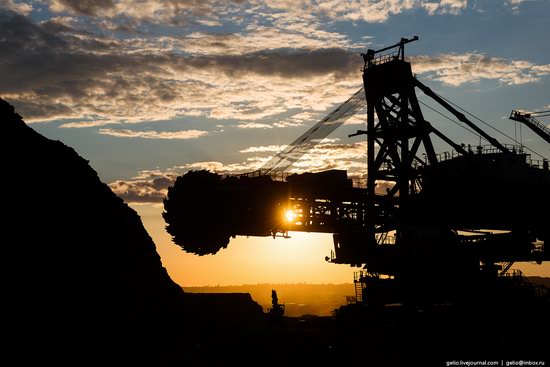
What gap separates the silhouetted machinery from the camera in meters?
49.8

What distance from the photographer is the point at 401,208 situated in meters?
54.0

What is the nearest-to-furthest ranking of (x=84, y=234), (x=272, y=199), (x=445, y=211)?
1. (x=84, y=234)
2. (x=272, y=199)
3. (x=445, y=211)

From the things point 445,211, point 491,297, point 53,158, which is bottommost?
point 491,297

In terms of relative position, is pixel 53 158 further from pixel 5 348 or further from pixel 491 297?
pixel 491 297

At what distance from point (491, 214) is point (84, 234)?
39377 millimetres

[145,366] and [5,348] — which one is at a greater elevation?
[5,348]

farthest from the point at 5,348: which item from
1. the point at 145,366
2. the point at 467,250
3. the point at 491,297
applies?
the point at 467,250

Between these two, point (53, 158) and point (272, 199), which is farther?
point (272, 199)

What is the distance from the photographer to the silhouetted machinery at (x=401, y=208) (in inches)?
1959

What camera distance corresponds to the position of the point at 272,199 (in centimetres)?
4969

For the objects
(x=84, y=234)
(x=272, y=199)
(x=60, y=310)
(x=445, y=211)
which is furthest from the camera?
(x=445, y=211)

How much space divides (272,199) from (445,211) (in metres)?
16.7

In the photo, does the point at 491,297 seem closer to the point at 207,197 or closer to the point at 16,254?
the point at 207,197

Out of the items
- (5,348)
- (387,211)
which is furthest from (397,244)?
(5,348)
